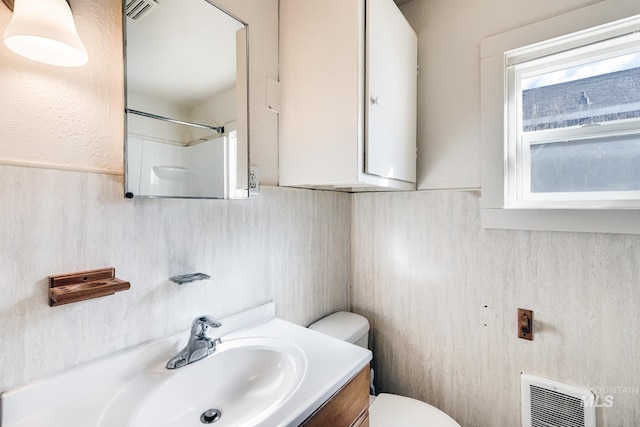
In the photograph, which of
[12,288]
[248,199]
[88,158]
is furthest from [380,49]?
[12,288]

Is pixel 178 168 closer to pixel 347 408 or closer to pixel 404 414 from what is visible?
pixel 347 408

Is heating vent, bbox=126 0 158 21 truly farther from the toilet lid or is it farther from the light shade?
the toilet lid

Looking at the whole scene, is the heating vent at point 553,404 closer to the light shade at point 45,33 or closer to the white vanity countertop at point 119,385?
the white vanity countertop at point 119,385

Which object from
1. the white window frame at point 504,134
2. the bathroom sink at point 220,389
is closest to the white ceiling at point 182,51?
the bathroom sink at point 220,389

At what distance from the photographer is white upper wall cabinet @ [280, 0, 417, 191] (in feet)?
3.25

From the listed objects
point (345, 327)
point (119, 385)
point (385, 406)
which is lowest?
point (385, 406)

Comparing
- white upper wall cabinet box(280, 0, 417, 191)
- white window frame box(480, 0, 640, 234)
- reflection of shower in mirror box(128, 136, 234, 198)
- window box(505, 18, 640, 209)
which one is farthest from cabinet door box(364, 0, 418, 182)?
reflection of shower in mirror box(128, 136, 234, 198)

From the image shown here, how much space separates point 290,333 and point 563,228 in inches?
44.0

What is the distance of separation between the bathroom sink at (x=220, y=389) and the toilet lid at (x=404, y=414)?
0.57m

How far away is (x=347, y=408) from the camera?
806 millimetres

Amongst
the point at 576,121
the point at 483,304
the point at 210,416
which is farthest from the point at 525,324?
the point at 210,416

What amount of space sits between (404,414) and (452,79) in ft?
4.98

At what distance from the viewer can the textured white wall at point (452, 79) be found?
129cm

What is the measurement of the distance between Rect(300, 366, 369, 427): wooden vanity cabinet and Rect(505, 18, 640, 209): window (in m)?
0.98
